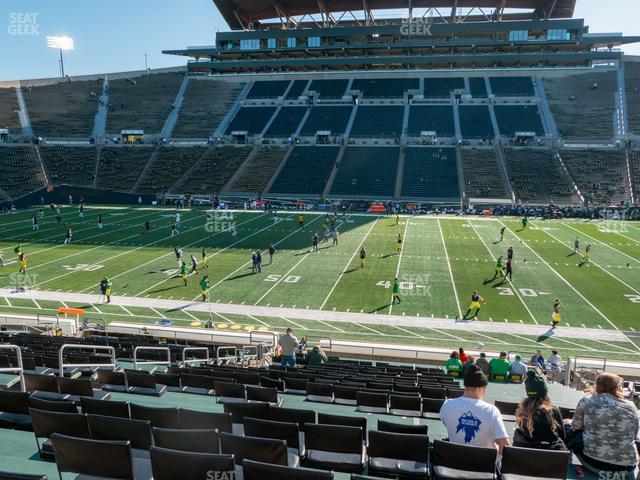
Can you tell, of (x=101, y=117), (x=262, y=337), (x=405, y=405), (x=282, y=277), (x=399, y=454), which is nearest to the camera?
(x=399, y=454)

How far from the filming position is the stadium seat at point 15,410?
5047 millimetres

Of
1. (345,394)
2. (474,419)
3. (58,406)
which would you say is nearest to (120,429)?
(58,406)

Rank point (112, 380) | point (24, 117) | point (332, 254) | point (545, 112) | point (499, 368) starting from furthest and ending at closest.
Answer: point (24, 117) → point (545, 112) → point (332, 254) → point (499, 368) → point (112, 380)

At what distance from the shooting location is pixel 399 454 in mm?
4457

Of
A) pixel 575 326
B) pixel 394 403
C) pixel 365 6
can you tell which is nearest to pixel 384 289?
pixel 575 326

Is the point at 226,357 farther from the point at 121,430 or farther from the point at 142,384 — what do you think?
the point at 121,430

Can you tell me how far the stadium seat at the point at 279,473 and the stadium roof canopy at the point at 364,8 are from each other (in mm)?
80793

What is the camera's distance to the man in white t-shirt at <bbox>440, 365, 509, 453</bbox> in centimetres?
426

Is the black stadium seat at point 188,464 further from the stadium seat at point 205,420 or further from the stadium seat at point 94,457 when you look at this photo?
the stadium seat at point 205,420

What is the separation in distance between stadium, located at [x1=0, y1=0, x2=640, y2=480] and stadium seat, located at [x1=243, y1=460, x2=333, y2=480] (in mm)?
21

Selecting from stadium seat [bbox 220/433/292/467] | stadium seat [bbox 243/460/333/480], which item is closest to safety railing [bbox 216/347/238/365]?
stadium seat [bbox 220/433/292/467]

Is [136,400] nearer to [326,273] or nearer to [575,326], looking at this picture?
[575,326]

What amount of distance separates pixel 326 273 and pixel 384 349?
439 inches

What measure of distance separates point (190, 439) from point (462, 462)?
2355 millimetres
